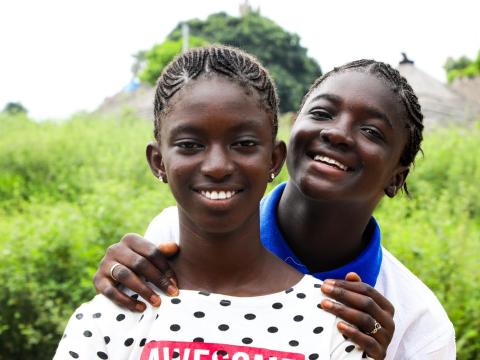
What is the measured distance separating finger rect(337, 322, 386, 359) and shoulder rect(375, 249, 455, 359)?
1.62 feet

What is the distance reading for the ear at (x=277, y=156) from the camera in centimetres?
174

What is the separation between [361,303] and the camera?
174 centimetres

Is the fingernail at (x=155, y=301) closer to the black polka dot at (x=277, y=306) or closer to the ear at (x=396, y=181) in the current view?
the black polka dot at (x=277, y=306)

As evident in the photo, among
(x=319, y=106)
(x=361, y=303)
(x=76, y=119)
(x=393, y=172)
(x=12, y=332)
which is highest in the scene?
(x=76, y=119)

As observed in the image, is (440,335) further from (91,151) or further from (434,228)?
(91,151)

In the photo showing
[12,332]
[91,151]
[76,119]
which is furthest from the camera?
[76,119]

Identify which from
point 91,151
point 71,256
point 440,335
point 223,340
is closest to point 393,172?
point 440,335

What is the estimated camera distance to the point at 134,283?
68.4 inches

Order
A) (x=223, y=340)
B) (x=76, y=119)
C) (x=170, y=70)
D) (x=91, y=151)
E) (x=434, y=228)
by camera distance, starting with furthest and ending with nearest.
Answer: (x=76, y=119) < (x=91, y=151) < (x=434, y=228) < (x=170, y=70) < (x=223, y=340)

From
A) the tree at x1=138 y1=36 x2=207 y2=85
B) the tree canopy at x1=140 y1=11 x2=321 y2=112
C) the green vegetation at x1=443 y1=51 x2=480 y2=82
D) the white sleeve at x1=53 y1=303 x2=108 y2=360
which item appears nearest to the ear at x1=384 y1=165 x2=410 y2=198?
the white sleeve at x1=53 y1=303 x2=108 y2=360

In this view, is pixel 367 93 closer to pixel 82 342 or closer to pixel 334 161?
pixel 334 161

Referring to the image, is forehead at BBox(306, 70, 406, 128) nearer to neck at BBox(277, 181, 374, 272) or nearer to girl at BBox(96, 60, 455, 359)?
girl at BBox(96, 60, 455, 359)

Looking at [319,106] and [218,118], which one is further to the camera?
[319,106]

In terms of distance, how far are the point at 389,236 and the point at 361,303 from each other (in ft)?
9.19
